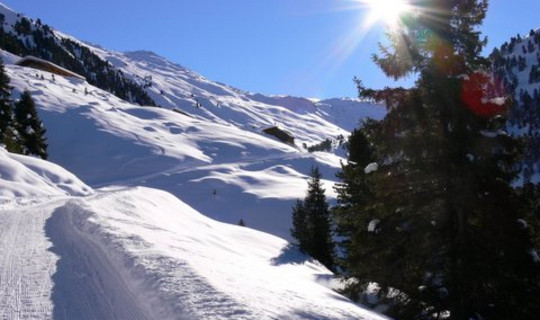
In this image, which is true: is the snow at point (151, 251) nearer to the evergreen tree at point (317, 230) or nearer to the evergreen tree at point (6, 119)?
the evergreen tree at point (317, 230)

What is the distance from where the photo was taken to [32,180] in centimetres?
2812

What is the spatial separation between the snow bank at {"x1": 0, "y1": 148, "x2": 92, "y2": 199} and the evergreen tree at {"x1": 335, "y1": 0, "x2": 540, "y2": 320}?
1834cm

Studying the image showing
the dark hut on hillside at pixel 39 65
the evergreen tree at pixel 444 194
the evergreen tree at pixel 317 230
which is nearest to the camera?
the evergreen tree at pixel 444 194

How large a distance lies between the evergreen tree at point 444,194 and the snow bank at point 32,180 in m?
18.3

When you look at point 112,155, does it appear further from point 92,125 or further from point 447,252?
point 447,252

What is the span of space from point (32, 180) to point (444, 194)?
25376mm

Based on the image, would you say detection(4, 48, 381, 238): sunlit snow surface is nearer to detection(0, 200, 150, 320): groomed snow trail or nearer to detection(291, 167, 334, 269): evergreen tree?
detection(291, 167, 334, 269): evergreen tree

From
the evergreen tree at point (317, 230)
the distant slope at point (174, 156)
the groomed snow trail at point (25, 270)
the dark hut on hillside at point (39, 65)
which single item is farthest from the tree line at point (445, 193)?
the dark hut on hillside at point (39, 65)

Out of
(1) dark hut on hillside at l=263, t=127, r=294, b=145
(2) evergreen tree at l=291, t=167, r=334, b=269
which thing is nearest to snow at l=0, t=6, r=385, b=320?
(2) evergreen tree at l=291, t=167, r=334, b=269

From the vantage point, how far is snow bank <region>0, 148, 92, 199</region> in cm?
2420

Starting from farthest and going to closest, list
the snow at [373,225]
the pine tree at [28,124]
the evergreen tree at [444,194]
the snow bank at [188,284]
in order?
the pine tree at [28,124], the snow at [373,225], the evergreen tree at [444,194], the snow bank at [188,284]

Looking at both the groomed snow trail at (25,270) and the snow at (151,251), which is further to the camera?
the snow at (151,251)

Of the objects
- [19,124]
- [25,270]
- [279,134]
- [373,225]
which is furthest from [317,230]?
[279,134]

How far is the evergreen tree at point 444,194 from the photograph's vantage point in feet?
33.0
